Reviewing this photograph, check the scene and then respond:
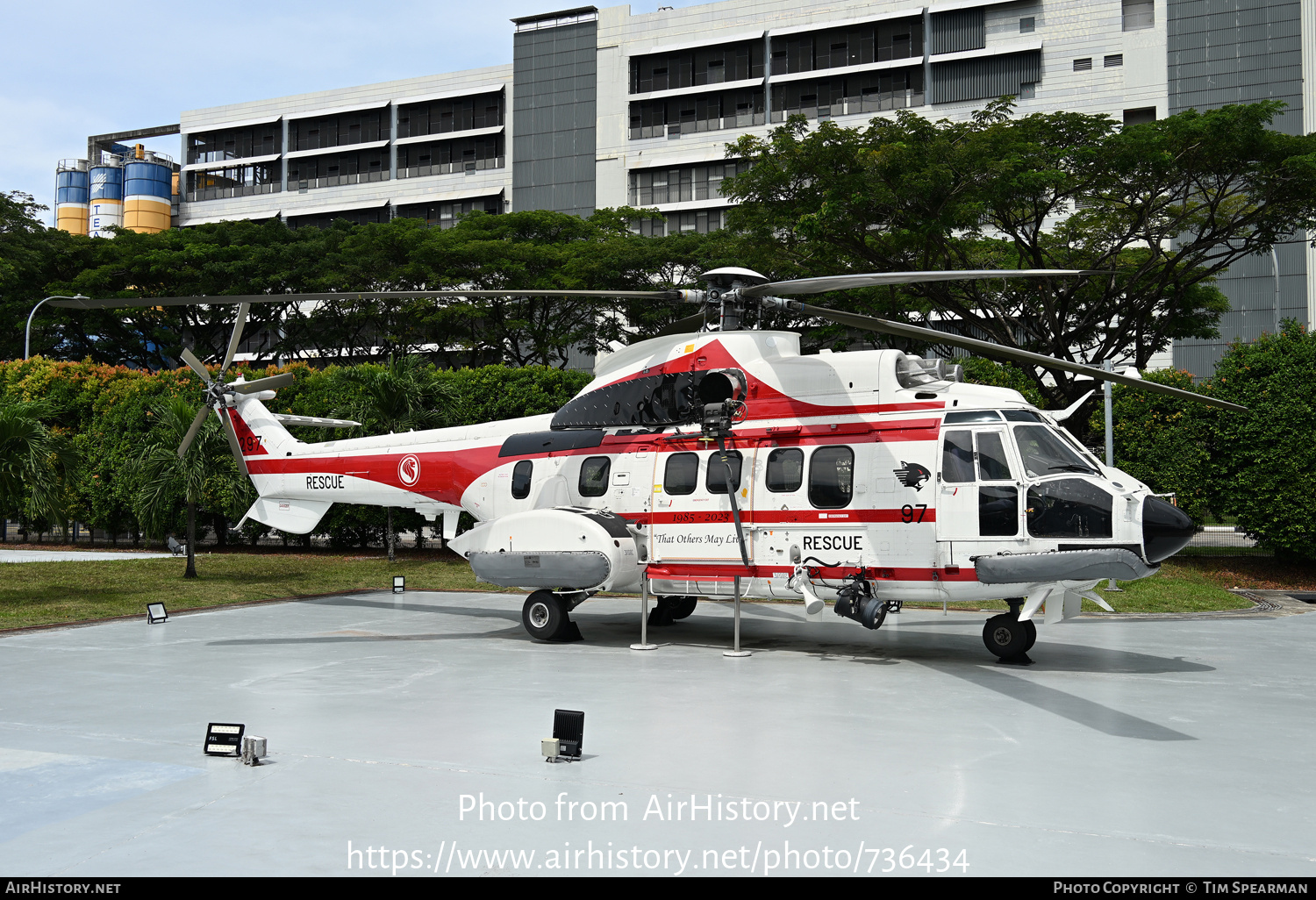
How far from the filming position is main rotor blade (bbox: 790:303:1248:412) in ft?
33.4

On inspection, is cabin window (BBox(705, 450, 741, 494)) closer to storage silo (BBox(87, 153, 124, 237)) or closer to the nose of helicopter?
the nose of helicopter

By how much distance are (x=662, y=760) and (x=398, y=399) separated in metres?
19.6

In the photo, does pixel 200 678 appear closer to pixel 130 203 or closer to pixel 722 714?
pixel 722 714

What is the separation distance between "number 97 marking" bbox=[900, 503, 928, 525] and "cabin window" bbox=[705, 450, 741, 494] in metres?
2.20

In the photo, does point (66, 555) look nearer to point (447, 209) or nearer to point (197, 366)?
point (197, 366)

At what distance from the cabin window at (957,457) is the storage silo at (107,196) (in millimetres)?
84121

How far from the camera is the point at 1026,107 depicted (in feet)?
169

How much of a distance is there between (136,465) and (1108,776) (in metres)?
21.2

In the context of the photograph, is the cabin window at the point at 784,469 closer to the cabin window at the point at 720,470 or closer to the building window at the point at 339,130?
the cabin window at the point at 720,470

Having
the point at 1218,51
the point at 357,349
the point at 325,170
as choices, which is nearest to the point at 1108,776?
the point at 357,349

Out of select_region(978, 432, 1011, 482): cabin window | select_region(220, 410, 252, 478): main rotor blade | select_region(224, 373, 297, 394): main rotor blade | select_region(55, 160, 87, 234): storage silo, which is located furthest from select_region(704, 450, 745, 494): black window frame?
select_region(55, 160, 87, 234): storage silo

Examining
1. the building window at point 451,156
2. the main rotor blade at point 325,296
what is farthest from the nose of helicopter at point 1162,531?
the building window at point 451,156

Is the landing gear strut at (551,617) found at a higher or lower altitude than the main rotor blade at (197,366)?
lower

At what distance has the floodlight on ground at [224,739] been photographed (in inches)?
282
